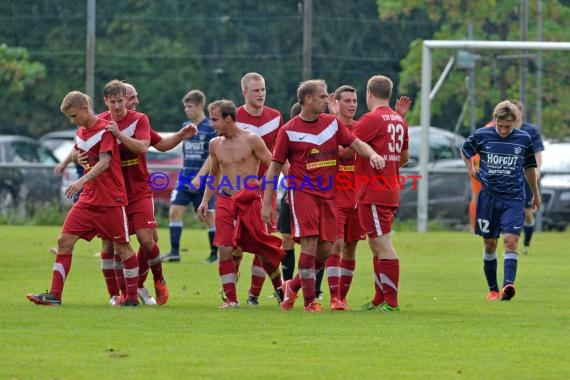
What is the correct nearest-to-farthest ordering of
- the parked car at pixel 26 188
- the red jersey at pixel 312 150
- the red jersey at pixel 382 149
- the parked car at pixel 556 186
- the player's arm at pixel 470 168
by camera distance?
the red jersey at pixel 312 150, the red jersey at pixel 382 149, the player's arm at pixel 470 168, the parked car at pixel 556 186, the parked car at pixel 26 188

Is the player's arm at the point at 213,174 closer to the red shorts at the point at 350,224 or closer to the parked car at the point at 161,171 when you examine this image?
the red shorts at the point at 350,224

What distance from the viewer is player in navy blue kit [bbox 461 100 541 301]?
13438mm

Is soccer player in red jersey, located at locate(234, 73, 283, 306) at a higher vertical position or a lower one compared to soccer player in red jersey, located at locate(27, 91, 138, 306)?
higher

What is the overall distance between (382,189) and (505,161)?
1990mm

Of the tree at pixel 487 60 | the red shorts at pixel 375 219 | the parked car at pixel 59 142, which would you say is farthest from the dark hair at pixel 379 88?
the parked car at pixel 59 142

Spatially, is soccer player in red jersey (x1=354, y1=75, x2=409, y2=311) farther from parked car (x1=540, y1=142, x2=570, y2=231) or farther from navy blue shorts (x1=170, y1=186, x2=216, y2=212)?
parked car (x1=540, y1=142, x2=570, y2=231)

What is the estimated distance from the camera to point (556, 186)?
2673 cm

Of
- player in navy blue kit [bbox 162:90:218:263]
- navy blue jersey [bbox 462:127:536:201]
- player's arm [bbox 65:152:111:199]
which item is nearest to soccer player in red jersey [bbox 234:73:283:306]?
player's arm [bbox 65:152:111:199]

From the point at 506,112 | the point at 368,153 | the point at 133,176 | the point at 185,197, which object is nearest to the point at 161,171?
the point at 185,197

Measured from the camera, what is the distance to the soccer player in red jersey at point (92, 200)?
12.1 metres

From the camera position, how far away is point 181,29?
96.1 ft

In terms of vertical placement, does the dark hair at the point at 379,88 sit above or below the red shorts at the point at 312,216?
above

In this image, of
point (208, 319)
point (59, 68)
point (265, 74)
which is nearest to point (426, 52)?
point (265, 74)

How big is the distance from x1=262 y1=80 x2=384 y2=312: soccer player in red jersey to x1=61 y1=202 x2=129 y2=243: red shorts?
1.34 m
